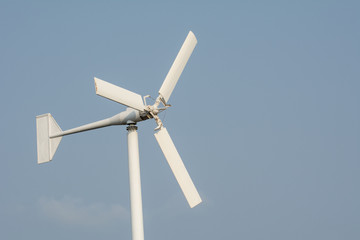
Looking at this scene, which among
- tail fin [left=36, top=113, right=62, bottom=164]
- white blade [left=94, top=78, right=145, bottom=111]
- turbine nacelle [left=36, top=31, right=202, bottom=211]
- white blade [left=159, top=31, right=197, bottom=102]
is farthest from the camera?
A: tail fin [left=36, top=113, right=62, bottom=164]

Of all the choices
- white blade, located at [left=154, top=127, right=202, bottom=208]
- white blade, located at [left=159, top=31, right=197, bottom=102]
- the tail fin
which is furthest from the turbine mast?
the tail fin

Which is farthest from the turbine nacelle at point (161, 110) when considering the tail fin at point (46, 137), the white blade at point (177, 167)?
the tail fin at point (46, 137)

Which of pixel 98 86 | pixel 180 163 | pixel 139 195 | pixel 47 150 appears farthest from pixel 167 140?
pixel 47 150

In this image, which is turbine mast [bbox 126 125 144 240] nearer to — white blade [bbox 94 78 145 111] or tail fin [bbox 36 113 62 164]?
white blade [bbox 94 78 145 111]

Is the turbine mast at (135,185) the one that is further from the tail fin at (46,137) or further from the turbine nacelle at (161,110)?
the tail fin at (46,137)

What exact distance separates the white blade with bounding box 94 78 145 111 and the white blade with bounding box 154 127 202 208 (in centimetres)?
183

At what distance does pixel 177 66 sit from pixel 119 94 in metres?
4.45

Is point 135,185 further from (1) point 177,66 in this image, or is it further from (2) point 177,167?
(1) point 177,66

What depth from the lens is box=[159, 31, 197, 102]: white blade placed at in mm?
27500

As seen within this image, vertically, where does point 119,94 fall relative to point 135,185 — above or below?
above

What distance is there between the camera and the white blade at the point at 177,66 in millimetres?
27500

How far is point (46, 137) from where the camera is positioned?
3086 centimetres

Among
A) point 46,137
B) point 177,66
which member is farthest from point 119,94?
point 46,137

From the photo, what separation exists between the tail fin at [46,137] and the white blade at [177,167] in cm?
656
